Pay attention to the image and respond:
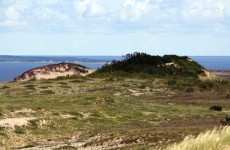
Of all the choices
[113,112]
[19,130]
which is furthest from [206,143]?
[113,112]

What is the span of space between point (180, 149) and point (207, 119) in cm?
2449

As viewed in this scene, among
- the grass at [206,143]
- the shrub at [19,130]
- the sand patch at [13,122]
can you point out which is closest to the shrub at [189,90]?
the sand patch at [13,122]

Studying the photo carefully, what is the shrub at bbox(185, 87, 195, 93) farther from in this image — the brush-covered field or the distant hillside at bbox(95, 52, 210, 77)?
the distant hillside at bbox(95, 52, 210, 77)

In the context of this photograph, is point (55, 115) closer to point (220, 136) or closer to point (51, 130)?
point (51, 130)

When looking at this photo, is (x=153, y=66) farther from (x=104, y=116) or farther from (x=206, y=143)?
(x=206, y=143)

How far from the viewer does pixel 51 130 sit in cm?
3209

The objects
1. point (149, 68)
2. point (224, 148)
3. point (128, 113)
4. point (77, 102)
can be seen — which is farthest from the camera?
point (149, 68)

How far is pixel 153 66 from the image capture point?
77875 mm

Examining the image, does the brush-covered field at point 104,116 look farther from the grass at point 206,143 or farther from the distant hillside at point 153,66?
the distant hillside at point 153,66

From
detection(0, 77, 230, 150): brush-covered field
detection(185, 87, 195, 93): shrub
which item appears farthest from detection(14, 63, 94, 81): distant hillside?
detection(185, 87, 195, 93): shrub

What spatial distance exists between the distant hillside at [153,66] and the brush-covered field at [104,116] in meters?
14.9

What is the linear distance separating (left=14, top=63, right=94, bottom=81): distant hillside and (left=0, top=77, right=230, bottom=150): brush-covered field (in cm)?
2042

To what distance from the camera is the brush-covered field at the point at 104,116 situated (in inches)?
1029

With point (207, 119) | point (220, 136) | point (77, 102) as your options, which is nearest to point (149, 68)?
point (77, 102)
